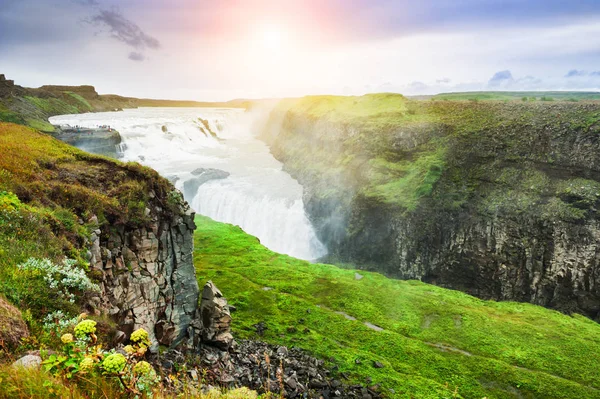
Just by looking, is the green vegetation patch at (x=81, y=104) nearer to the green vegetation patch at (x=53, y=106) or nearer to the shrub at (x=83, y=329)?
the green vegetation patch at (x=53, y=106)

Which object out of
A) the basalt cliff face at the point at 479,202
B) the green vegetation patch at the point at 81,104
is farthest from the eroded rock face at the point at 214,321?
the green vegetation patch at the point at 81,104

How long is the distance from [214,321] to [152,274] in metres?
5.25

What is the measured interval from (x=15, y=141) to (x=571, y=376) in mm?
37736

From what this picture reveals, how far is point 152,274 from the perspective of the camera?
17.0 metres

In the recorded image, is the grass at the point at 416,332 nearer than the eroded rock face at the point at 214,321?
No

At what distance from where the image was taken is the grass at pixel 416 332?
21.8m

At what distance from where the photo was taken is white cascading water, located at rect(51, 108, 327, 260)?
5509 centimetres

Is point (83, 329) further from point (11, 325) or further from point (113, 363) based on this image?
point (11, 325)

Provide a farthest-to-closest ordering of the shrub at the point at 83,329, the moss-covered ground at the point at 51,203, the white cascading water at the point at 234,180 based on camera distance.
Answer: the white cascading water at the point at 234,180, the moss-covered ground at the point at 51,203, the shrub at the point at 83,329

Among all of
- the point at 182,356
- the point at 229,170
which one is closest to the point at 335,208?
the point at 229,170

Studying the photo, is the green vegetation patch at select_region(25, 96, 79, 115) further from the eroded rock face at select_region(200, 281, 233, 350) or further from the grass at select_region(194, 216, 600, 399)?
the eroded rock face at select_region(200, 281, 233, 350)

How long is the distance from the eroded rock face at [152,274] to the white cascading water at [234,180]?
3428 centimetres

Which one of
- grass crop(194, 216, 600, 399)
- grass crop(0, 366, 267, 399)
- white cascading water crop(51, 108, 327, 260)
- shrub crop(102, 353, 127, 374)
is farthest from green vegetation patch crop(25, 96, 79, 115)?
shrub crop(102, 353, 127, 374)

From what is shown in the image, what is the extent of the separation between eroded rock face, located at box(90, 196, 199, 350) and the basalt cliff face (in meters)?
32.5
